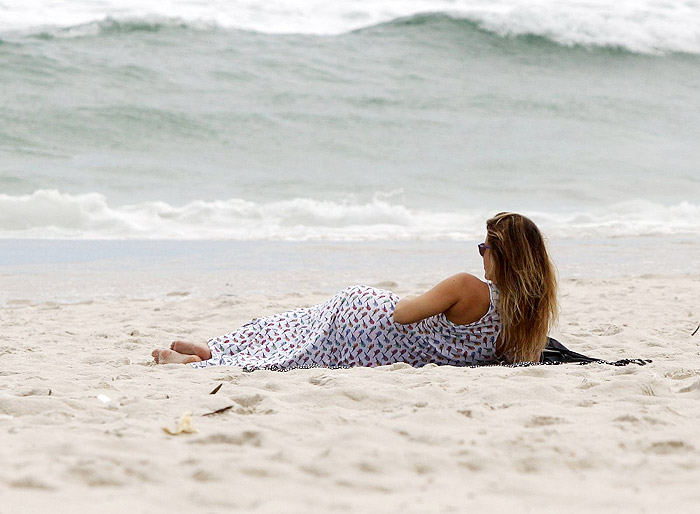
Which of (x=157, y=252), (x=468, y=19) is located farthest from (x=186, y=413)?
(x=468, y=19)

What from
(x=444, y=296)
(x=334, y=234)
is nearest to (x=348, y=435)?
(x=444, y=296)

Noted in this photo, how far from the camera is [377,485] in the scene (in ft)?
7.07

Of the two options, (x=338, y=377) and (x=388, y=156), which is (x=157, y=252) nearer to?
(x=338, y=377)

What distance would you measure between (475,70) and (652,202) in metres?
8.70

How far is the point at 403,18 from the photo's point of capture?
83.8ft

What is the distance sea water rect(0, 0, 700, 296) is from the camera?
47.2 ft

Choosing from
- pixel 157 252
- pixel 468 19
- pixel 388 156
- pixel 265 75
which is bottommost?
pixel 157 252

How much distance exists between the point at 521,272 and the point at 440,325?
50 centimetres

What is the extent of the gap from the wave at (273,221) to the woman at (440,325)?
25.8 ft

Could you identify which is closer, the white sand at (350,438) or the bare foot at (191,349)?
the white sand at (350,438)

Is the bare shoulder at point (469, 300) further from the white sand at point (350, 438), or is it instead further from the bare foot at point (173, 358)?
the bare foot at point (173, 358)

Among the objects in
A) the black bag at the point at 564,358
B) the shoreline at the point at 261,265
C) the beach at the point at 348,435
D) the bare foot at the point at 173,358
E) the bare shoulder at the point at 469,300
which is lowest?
the shoreline at the point at 261,265

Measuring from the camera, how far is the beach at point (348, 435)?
206 centimetres

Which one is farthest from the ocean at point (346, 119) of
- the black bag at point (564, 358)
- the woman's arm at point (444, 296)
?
the woman's arm at point (444, 296)
